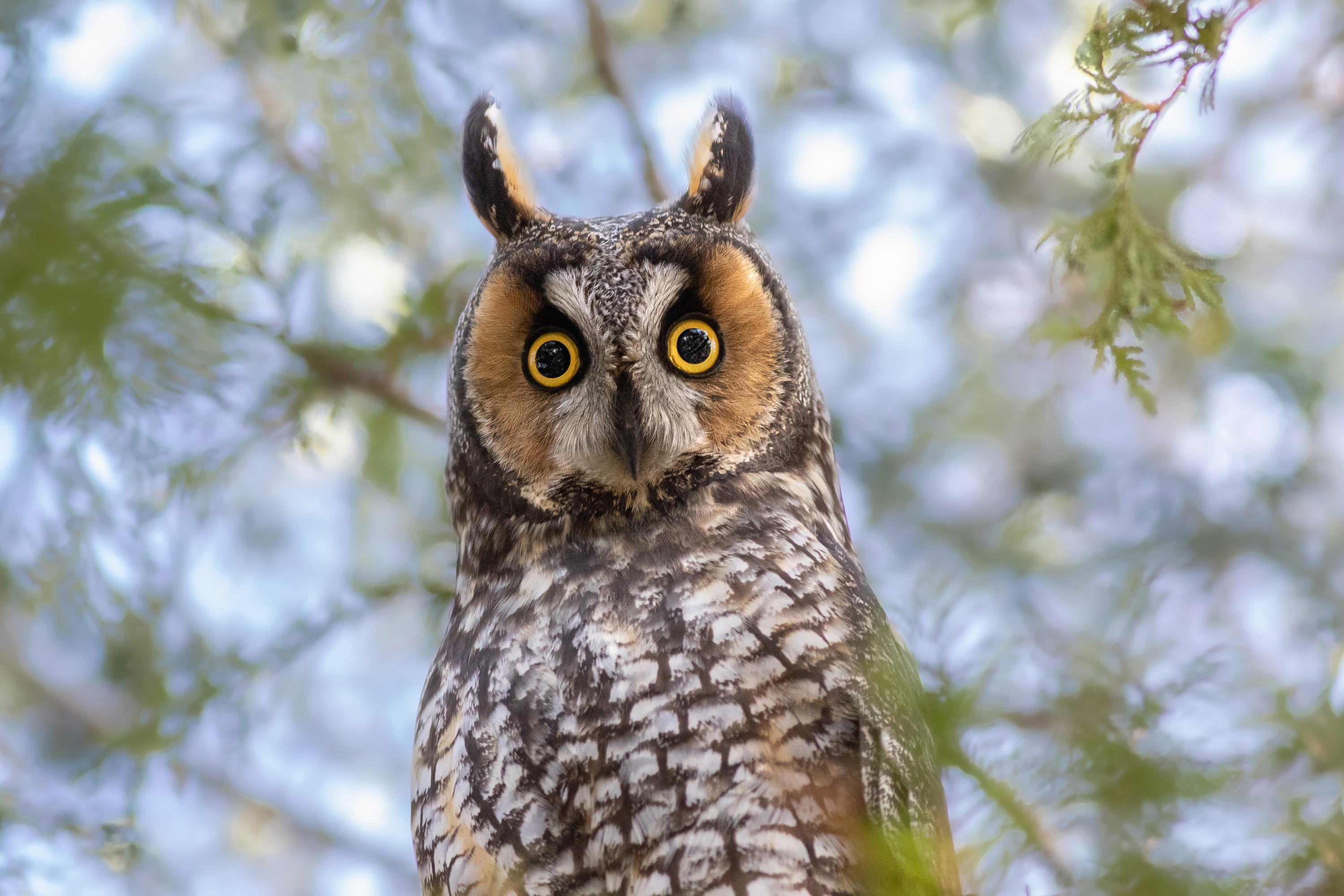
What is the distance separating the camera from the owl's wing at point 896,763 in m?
1.85

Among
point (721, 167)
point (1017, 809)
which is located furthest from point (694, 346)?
point (1017, 809)

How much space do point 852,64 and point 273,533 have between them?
3.22m

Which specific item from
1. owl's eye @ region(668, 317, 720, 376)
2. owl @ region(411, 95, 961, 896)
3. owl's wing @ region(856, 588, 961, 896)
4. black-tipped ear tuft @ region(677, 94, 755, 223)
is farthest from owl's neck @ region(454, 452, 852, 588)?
black-tipped ear tuft @ region(677, 94, 755, 223)

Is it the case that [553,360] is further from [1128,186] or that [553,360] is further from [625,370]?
[1128,186]

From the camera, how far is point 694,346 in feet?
7.34

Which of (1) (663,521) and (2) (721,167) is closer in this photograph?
(1) (663,521)

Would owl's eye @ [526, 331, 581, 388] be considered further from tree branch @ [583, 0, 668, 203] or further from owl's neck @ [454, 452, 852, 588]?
tree branch @ [583, 0, 668, 203]

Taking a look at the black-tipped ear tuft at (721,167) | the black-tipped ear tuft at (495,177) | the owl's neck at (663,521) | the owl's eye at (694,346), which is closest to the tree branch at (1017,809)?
the owl's neck at (663,521)

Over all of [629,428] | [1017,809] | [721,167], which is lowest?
[1017,809]

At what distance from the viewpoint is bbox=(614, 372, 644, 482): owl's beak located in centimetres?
212

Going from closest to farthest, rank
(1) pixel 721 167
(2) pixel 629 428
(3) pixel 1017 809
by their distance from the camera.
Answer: (3) pixel 1017 809
(2) pixel 629 428
(1) pixel 721 167

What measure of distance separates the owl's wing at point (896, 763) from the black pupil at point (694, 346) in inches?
25.1

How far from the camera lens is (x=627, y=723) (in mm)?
1854

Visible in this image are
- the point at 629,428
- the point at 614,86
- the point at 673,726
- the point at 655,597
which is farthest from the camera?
the point at 614,86
